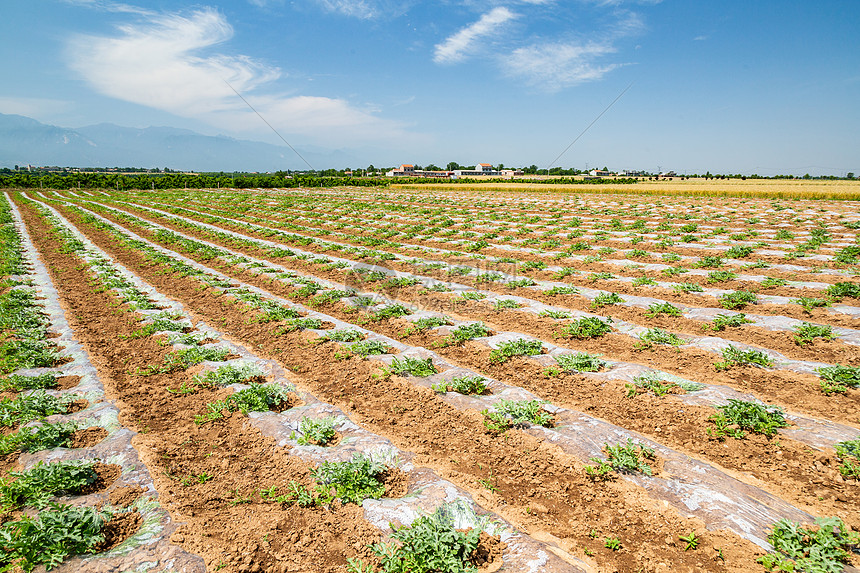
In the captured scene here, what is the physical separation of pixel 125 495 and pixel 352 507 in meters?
2.73

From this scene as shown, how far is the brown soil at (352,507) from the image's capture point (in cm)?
415

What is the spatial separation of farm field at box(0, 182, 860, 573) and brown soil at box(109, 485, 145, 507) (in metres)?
0.04

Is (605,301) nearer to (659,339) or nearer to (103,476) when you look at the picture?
(659,339)

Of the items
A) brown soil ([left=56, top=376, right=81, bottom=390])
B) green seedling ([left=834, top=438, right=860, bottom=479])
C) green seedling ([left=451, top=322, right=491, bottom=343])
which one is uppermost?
green seedling ([left=451, top=322, right=491, bottom=343])

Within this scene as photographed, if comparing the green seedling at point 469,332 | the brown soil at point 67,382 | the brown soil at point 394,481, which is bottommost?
the brown soil at point 394,481

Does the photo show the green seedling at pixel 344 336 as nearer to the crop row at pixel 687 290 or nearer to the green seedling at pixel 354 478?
the green seedling at pixel 354 478

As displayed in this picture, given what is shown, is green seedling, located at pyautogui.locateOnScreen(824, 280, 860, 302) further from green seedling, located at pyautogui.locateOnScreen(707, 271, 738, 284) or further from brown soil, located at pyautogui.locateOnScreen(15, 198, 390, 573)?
brown soil, located at pyautogui.locateOnScreen(15, 198, 390, 573)

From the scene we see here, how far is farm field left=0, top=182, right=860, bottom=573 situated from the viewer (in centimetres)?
412

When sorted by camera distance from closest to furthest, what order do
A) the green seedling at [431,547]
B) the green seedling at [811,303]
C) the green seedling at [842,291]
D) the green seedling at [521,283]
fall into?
the green seedling at [431,547] → the green seedling at [811,303] → the green seedling at [842,291] → the green seedling at [521,283]

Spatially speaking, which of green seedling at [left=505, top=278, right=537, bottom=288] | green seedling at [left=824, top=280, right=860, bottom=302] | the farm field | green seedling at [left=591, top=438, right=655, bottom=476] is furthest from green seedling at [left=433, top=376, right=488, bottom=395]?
green seedling at [left=824, top=280, right=860, bottom=302]

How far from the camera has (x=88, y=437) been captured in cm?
584

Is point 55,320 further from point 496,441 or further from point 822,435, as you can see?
→ point 822,435

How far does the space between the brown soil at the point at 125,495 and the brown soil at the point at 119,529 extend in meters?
0.21

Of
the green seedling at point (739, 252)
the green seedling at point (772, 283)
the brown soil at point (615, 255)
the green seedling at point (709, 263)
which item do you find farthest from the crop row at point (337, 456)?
the green seedling at point (739, 252)
